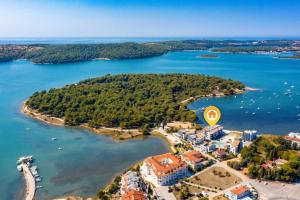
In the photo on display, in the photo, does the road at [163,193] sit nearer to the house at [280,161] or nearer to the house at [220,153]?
the house at [220,153]

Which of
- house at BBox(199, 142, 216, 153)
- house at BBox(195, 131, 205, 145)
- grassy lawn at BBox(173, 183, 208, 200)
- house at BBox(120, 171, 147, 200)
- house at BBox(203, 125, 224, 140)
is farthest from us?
house at BBox(203, 125, 224, 140)

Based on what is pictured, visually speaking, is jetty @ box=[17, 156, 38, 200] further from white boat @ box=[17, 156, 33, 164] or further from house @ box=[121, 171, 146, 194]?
house @ box=[121, 171, 146, 194]

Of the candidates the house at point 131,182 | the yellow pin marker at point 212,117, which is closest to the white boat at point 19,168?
the house at point 131,182

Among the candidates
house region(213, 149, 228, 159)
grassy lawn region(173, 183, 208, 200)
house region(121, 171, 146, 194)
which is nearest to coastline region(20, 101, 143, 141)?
house region(213, 149, 228, 159)

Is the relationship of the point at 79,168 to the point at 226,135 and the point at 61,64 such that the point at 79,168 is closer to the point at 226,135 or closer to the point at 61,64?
the point at 226,135

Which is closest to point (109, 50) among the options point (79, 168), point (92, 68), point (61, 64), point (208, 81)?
point (61, 64)

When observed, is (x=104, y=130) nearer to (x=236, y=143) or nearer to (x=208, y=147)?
(x=208, y=147)
